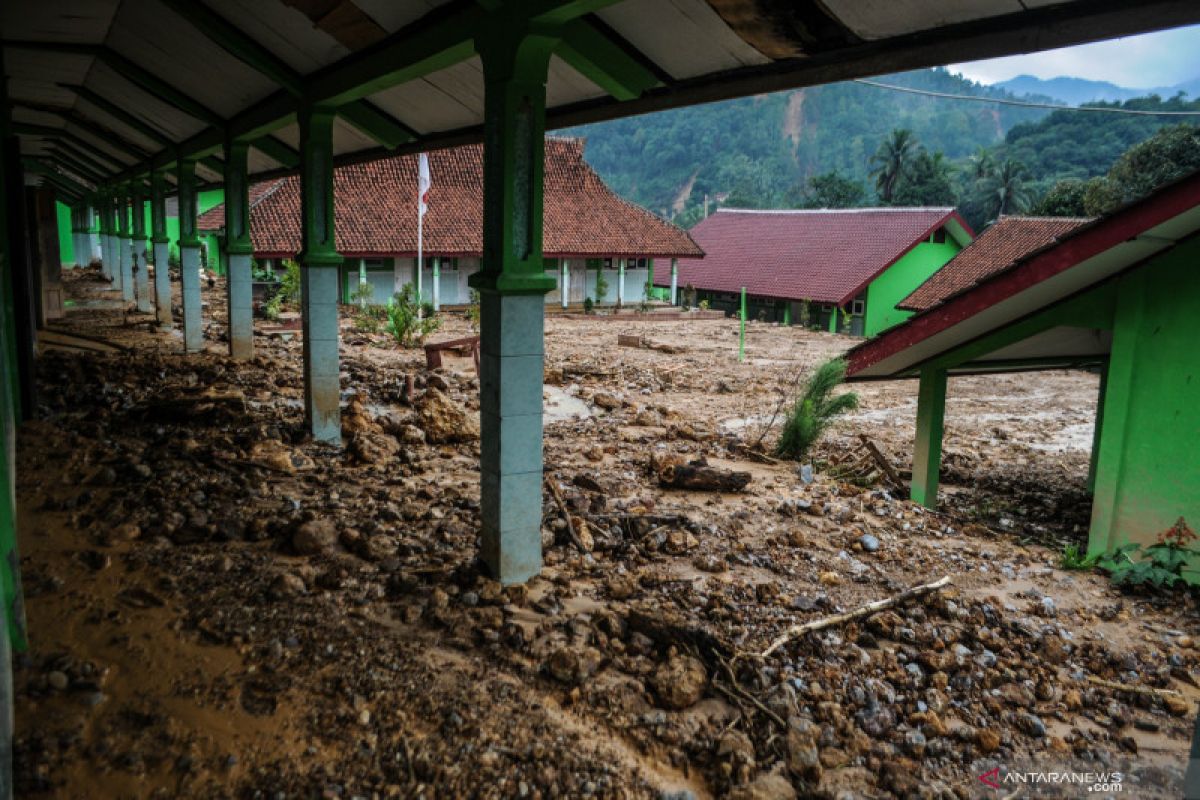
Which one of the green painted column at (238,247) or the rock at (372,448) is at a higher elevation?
the green painted column at (238,247)

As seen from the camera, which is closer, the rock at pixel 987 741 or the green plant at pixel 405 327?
the rock at pixel 987 741

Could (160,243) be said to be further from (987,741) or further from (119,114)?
(987,741)

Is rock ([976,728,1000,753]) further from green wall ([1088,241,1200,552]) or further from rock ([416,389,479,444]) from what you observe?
rock ([416,389,479,444])

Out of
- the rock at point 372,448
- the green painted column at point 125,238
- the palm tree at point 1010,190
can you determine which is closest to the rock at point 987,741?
the rock at point 372,448

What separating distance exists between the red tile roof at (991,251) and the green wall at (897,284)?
3573 millimetres

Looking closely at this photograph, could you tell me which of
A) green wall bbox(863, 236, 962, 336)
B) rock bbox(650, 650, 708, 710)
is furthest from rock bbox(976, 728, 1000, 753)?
green wall bbox(863, 236, 962, 336)

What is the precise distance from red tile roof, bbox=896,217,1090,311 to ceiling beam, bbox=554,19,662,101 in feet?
73.3

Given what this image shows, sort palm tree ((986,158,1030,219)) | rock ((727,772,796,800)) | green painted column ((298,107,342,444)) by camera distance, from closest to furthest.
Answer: rock ((727,772,796,800))
green painted column ((298,107,342,444))
palm tree ((986,158,1030,219))

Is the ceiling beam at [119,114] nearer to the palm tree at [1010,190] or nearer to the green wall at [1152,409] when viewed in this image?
the green wall at [1152,409]

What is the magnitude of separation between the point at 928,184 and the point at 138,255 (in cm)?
4314

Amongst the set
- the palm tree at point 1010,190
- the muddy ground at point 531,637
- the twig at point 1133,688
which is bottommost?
the twig at point 1133,688

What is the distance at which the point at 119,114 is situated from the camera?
498 inches

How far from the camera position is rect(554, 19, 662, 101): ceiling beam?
511cm

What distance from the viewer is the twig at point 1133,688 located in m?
4.58
